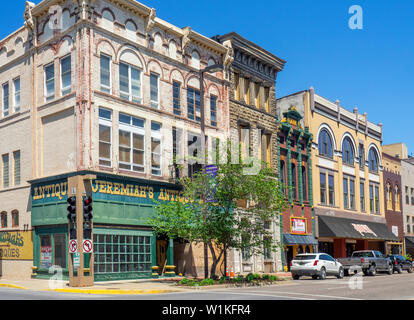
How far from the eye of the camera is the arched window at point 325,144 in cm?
4854

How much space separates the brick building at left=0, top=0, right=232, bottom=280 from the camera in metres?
27.8

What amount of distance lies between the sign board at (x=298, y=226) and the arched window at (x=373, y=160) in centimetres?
1666

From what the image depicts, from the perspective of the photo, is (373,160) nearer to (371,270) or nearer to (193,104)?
(371,270)

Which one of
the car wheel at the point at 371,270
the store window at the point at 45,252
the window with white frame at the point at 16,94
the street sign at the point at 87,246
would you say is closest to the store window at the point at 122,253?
the street sign at the point at 87,246

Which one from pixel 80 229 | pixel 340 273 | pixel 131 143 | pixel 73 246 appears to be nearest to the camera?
pixel 73 246

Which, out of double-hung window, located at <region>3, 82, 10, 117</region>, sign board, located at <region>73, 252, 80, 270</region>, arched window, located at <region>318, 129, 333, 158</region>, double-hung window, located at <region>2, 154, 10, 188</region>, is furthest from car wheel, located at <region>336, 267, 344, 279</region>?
double-hung window, located at <region>3, 82, 10, 117</region>

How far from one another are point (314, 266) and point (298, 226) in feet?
36.5

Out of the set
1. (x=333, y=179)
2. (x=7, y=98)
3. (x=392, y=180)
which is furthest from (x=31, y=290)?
(x=392, y=180)

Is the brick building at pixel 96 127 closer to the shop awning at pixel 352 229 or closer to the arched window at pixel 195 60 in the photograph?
the arched window at pixel 195 60

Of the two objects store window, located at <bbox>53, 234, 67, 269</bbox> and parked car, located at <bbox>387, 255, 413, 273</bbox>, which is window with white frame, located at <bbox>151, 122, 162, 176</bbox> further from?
parked car, located at <bbox>387, 255, 413, 273</bbox>

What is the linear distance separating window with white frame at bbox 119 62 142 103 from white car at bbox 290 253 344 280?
43.6 feet

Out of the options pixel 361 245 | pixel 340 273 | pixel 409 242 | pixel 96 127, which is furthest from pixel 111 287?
pixel 409 242

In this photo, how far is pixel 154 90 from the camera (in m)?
31.8
